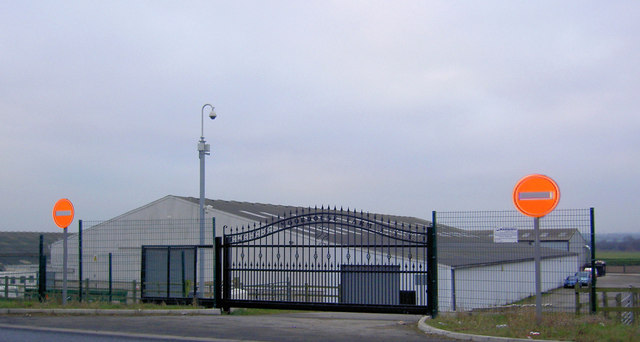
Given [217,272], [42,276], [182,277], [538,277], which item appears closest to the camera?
[538,277]

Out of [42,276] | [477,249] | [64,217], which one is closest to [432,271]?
[477,249]

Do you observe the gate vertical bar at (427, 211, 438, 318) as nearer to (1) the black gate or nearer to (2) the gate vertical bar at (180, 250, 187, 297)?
(1) the black gate

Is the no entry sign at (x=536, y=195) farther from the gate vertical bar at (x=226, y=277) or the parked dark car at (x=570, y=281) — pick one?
the gate vertical bar at (x=226, y=277)

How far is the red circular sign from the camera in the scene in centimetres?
1566

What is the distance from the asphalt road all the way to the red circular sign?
2.40 metres

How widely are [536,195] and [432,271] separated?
10.6 feet

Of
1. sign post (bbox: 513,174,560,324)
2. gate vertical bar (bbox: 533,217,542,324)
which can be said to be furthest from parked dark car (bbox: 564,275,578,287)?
sign post (bbox: 513,174,560,324)

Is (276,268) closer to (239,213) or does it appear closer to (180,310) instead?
(180,310)

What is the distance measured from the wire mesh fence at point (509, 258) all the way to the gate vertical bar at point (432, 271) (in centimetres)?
35

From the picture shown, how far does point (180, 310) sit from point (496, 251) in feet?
24.2

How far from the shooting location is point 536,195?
10.6 meters

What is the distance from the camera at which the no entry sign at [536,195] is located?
34.4 feet

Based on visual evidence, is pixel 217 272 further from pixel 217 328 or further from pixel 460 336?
pixel 460 336

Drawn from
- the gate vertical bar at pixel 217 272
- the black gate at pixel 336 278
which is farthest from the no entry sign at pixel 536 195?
the gate vertical bar at pixel 217 272
